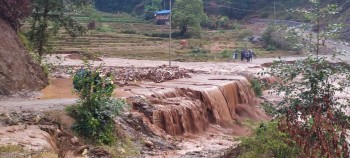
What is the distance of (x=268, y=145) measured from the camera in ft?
34.2

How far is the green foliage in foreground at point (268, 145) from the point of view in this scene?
9905mm

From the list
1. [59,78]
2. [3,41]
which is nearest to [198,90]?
[59,78]

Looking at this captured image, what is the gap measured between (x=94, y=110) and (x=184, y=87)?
850 centimetres

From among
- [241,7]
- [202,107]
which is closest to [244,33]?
[241,7]

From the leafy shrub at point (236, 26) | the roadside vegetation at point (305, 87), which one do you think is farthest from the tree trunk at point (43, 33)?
the leafy shrub at point (236, 26)

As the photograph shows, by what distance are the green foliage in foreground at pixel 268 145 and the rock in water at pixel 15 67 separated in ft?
27.3

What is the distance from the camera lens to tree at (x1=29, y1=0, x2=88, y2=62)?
65.4 feet

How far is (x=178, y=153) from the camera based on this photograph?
14.7 m

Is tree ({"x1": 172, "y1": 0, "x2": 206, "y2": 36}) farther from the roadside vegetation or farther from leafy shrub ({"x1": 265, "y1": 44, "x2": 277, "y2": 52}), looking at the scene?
the roadside vegetation

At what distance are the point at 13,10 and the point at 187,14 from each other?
4417 centimetres

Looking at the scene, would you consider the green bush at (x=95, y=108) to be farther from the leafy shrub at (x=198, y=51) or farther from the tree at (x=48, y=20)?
the leafy shrub at (x=198, y=51)

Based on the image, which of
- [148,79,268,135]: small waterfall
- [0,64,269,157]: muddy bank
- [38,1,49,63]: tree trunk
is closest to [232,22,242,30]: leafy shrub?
[148,79,268,135]: small waterfall

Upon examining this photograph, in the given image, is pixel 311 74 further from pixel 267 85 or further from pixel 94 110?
pixel 94 110

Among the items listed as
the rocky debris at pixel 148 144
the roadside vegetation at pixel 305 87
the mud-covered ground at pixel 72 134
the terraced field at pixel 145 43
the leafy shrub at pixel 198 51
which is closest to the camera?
the roadside vegetation at pixel 305 87
